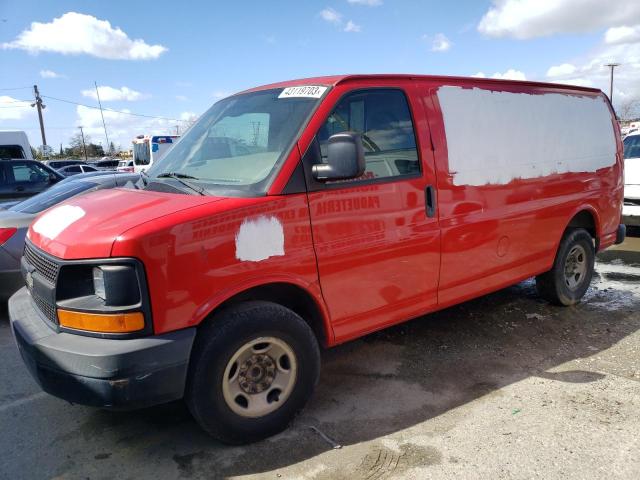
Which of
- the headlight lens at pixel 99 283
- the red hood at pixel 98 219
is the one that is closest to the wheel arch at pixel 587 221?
the red hood at pixel 98 219

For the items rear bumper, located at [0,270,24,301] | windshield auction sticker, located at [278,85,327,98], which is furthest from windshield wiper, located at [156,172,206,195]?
rear bumper, located at [0,270,24,301]

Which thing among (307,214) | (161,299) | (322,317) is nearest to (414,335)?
(322,317)

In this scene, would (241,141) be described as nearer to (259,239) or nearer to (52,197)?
(259,239)

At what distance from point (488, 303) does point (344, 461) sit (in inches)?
125

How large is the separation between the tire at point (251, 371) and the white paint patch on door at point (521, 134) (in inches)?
67.6

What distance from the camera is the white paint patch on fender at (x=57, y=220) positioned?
9.50ft

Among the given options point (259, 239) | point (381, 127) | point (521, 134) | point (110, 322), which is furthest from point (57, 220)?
point (521, 134)

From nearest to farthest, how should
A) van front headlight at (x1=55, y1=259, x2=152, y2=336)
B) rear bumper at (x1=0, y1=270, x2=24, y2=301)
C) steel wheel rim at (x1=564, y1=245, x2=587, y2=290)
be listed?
1. van front headlight at (x1=55, y1=259, x2=152, y2=336)
2. rear bumper at (x1=0, y1=270, x2=24, y2=301)
3. steel wheel rim at (x1=564, y1=245, x2=587, y2=290)

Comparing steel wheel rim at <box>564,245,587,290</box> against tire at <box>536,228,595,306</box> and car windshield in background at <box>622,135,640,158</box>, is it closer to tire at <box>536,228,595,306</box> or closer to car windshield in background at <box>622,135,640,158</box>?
tire at <box>536,228,595,306</box>

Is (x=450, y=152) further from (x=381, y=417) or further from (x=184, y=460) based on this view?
(x=184, y=460)

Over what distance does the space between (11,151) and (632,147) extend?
14.6 meters

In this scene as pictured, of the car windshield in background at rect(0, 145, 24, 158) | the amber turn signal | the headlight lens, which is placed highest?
the car windshield in background at rect(0, 145, 24, 158)

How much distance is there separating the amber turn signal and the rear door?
108cm

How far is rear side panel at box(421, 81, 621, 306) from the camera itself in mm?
3748
